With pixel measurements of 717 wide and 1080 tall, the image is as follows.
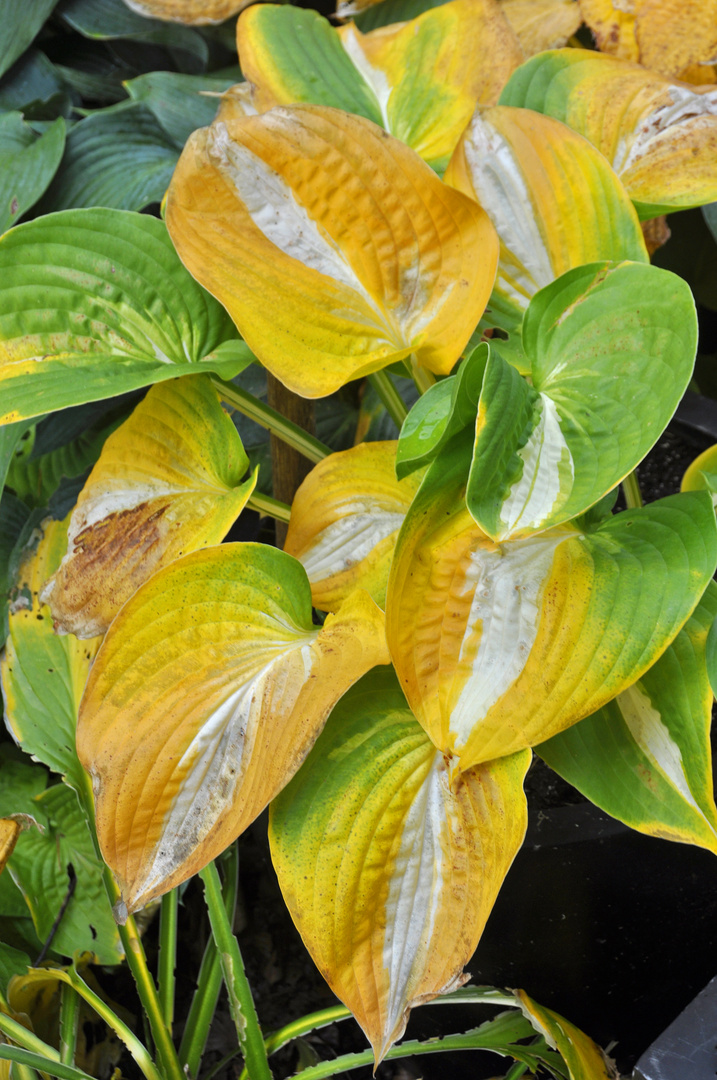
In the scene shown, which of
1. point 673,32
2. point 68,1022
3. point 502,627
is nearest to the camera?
point 502,627

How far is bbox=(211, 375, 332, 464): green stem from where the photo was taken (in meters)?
0.63

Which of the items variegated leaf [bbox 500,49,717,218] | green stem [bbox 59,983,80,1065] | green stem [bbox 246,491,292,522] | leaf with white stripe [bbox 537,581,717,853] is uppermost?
variegated leaf [bbox 500,49,717,218]

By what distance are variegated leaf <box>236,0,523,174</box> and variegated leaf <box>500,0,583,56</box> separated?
0.12 m

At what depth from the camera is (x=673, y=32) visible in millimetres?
794

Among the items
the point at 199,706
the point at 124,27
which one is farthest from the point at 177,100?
the point at 199,706

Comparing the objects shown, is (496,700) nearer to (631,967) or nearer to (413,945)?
(413,945)

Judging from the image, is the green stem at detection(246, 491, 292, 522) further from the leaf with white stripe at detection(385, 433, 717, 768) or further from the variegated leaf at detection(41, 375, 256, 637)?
the leaf with white stripe at detection(385, 433, 717, 768)

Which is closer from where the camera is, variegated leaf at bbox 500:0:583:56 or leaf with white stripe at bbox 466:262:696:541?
leaf with white stripe at bbox 466:262:696:541

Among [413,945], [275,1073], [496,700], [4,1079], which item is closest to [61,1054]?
[4,1079]

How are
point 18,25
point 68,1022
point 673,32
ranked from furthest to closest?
point 18,25 → point 673,32 → point 68,1022

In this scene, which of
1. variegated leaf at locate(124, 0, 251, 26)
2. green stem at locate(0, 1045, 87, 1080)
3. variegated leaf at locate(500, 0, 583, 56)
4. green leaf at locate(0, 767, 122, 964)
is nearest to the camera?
green stem at locate(0, 1045, 87, 1080)

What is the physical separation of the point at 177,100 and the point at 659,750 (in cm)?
81

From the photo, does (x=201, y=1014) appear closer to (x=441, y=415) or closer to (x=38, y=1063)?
(x=38, y=1063)

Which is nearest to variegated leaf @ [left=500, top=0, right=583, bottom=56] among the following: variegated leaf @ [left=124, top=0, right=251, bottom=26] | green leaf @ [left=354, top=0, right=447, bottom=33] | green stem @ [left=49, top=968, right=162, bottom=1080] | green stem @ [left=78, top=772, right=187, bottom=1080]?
green leaf @ [left=354, top=0, right=447, bottom=33]
